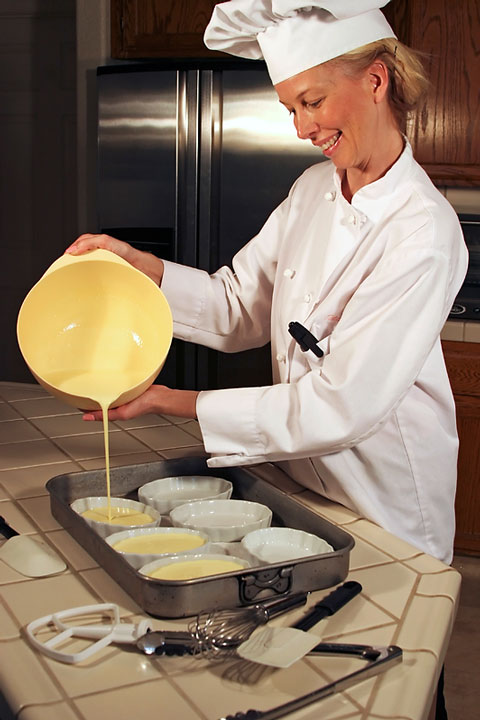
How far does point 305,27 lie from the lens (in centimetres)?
130

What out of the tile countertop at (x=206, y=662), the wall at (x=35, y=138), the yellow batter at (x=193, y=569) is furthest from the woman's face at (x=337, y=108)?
the wall at (x=35, y=138)

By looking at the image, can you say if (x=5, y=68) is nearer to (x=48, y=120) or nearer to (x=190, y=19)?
(x=48, y=120)

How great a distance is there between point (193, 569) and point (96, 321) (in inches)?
22.0

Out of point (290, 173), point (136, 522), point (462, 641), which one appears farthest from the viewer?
point (290, 173)

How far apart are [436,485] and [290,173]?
5.72ft

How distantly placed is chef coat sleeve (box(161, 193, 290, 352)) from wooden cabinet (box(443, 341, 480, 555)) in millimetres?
1241

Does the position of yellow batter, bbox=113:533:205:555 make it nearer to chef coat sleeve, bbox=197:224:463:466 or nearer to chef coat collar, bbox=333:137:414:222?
chef coat sleeve, bbox=197:224:463:466

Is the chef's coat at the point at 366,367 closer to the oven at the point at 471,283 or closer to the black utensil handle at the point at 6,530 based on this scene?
the black utensil handle at the point at 6,530

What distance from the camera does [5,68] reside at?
425 cm

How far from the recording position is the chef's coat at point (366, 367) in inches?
49.8

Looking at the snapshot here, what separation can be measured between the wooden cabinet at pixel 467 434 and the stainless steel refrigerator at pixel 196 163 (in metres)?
0.67

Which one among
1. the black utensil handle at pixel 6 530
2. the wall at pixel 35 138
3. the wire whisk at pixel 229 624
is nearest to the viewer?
the wire whisk at pixel 229 624

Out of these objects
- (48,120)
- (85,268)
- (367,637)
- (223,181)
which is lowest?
(367,637)

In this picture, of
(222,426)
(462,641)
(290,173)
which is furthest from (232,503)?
(290,173)
